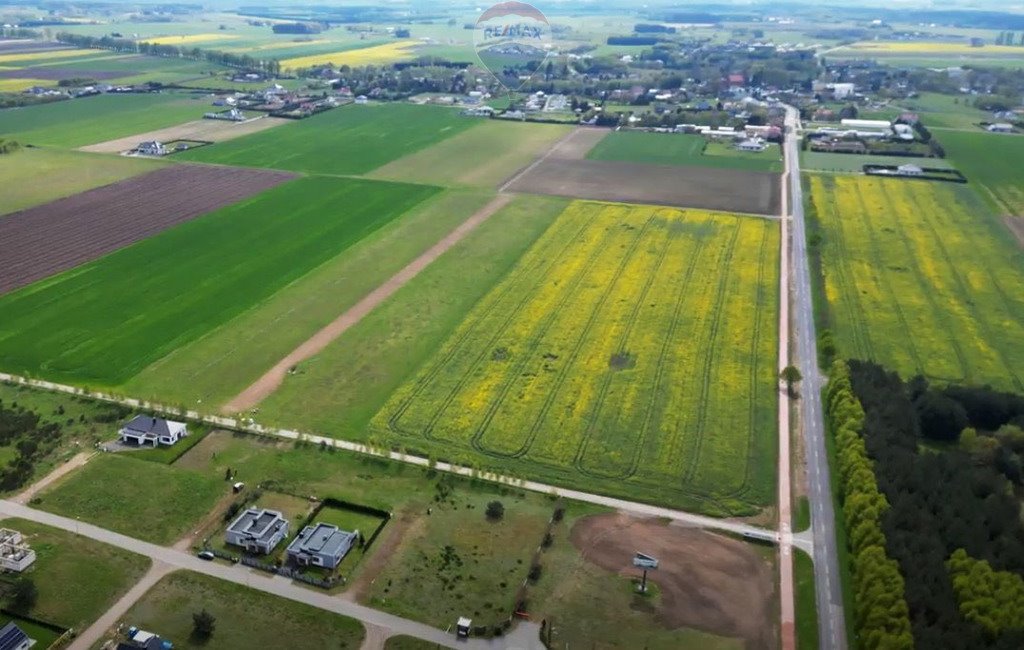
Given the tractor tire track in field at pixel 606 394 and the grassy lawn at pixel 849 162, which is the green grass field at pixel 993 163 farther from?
the tractor tire track in field at pixel 606 394

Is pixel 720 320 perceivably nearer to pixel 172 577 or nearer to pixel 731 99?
pixel 172 577

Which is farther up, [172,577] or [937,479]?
[937,479]

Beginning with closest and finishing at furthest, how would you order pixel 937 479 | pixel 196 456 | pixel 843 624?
1. pixel 843 624
2. pixel 937 479
3. pixel 196 456

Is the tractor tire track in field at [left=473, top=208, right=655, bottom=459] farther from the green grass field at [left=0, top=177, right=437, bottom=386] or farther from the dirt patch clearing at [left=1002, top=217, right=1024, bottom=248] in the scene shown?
the dirt patch clearing at [left=1002, top=217, right=1024, bottom=248]

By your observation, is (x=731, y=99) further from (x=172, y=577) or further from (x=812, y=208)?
(x=172, y=577)

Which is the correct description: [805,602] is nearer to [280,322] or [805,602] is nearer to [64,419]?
[280,322]

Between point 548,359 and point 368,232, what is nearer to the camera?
point 548,359

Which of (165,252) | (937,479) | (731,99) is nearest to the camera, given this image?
(937,479)

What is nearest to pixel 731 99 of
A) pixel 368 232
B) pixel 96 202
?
pixel 368 232

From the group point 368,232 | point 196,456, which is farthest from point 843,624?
point 368,232
